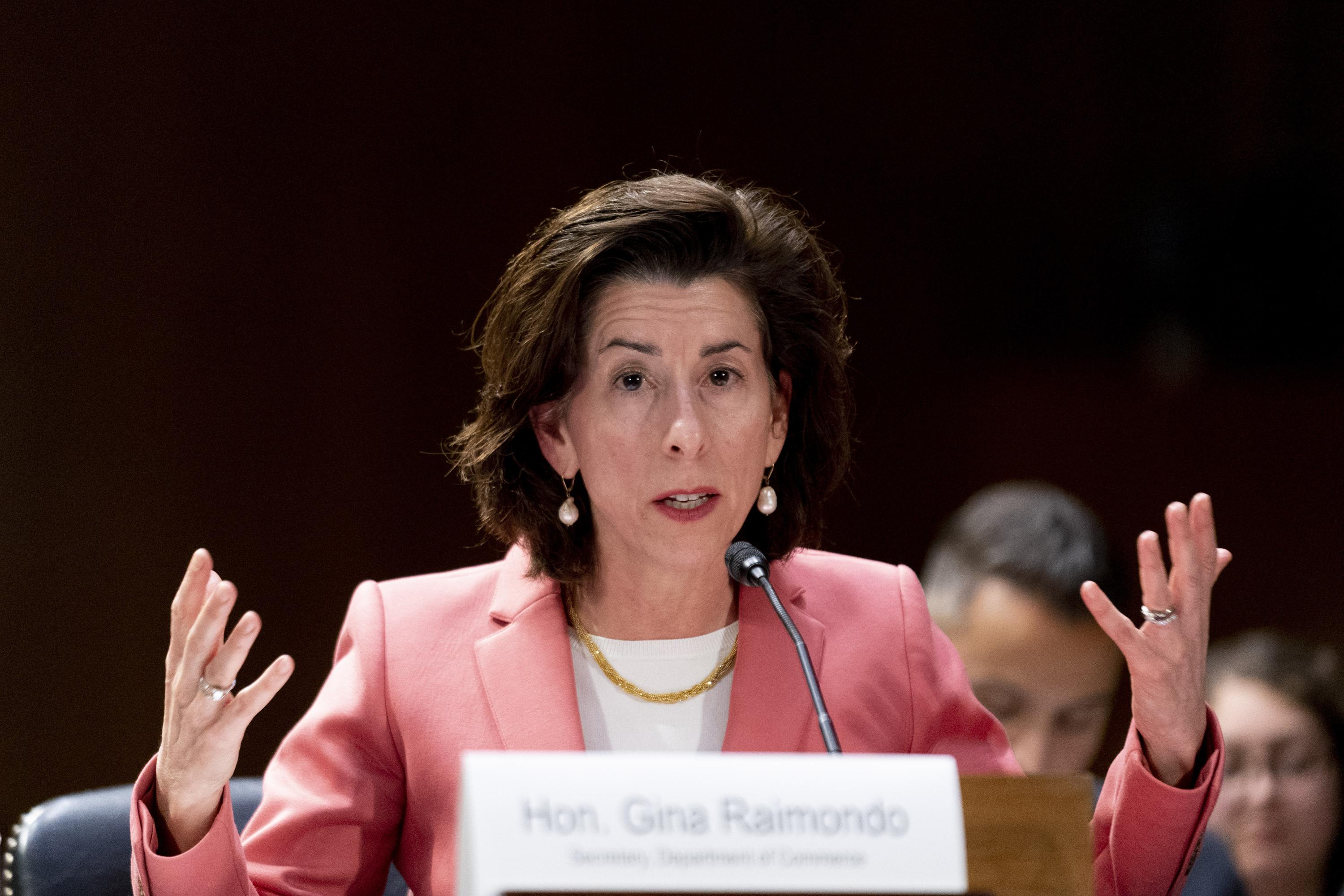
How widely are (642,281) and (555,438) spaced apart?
10.0 inches

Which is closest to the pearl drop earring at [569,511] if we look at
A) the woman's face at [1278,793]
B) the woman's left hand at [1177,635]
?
the woman's left hand at [1177,635]

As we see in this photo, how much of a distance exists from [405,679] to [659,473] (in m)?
0.43

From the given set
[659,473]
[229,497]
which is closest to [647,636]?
[659,473]

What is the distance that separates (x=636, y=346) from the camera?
182 cm

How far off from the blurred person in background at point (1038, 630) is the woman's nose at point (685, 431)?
3.26ft

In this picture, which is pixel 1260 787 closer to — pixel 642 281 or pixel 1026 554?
pixel 1026 554

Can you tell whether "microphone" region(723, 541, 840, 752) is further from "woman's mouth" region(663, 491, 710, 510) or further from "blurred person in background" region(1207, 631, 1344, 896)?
"blurred person in background" region(1207, 631, 1344, 896)

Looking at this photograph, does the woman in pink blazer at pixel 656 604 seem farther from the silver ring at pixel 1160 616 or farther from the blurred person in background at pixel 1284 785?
the blurred person in background at pixel 1284 785

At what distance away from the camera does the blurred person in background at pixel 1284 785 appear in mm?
2781

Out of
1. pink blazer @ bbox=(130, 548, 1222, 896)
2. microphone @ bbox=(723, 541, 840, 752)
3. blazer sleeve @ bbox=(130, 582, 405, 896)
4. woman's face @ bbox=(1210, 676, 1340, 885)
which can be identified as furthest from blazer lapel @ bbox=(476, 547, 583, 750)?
woman's face @ bbox=(1210, 676, 1340, 885)

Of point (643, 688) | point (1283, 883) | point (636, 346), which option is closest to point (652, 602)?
point (643, 688)

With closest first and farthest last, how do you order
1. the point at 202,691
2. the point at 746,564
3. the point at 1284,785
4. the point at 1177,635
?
the point at 202,691 < the point at 1177,635 < the point at 746,564 < the point at 1284,785

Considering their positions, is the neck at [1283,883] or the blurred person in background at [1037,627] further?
the neck at [1283,883]

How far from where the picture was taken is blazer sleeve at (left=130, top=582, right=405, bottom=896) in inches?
68.4
